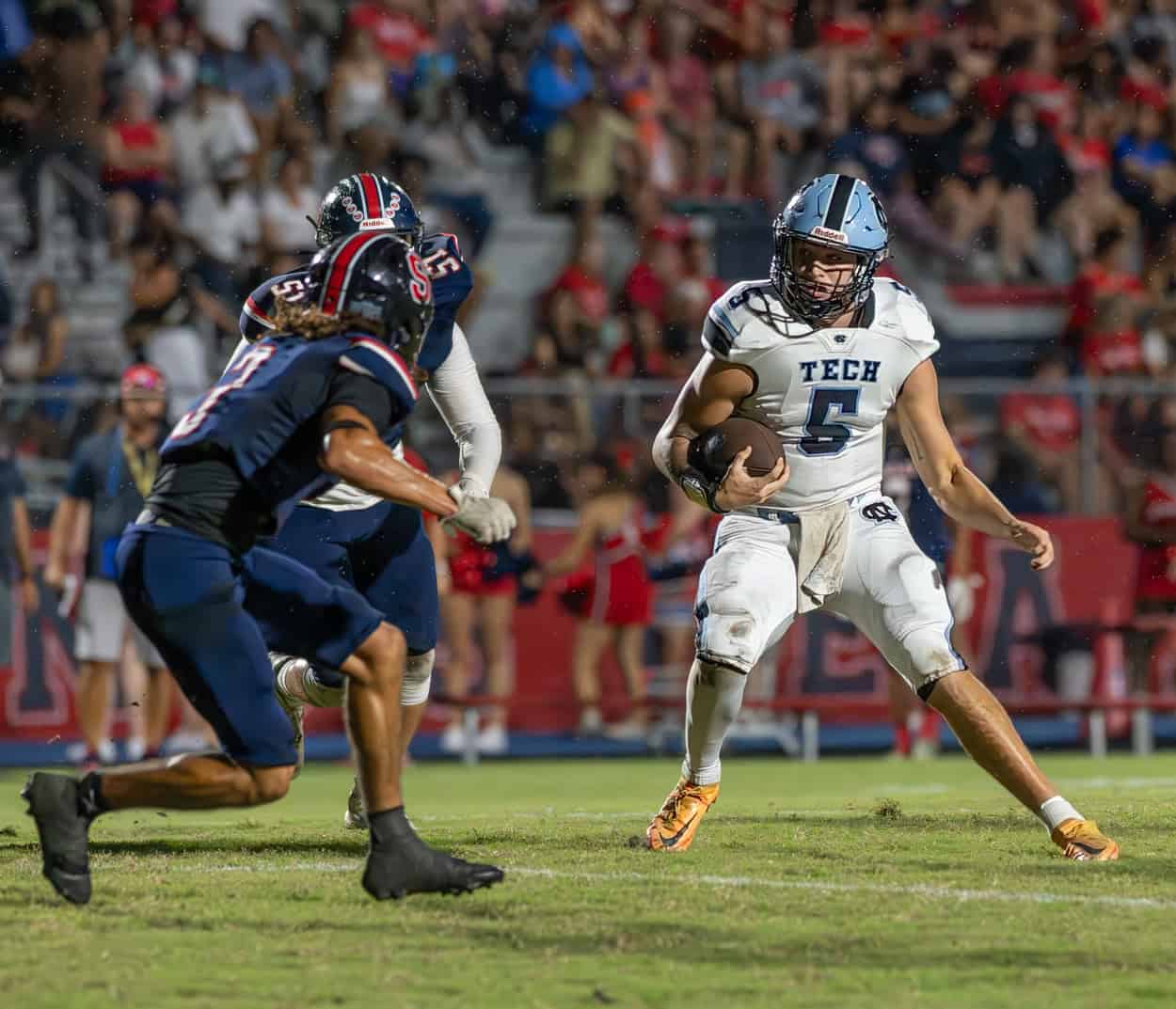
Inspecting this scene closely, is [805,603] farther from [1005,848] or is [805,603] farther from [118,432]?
[118,432]

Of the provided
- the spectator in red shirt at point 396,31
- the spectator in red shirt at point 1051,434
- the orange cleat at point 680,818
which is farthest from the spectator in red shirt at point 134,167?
the orange cleat at point 680,818

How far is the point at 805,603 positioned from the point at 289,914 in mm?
2127

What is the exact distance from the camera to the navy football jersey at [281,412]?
5.26m

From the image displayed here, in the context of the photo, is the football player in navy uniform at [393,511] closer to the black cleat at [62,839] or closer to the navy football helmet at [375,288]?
the navy football helmet at [375,288]

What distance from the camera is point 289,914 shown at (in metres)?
5.27

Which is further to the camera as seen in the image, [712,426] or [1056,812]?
[712,426]

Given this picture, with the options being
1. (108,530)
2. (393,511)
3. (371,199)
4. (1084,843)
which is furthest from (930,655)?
(108,530)

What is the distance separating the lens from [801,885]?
18.9 feet

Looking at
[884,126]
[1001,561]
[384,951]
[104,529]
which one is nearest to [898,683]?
[1001,561]

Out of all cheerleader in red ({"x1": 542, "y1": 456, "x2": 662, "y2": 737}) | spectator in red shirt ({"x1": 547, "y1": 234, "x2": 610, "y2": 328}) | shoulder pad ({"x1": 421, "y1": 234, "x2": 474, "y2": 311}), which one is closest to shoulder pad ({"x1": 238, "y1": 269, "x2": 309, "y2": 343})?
shoulder pad ({"x1": 421, "y1": 234, "x2": 474, "y2": 311})

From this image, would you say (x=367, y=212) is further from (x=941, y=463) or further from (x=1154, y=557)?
(x=1154, y=557)

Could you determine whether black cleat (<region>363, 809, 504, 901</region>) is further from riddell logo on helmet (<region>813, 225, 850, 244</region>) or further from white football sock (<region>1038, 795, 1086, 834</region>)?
riddell logo on helmet (<region>813, 225, 850, 244</region>)

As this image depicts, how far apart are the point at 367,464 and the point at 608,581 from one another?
8.31 metres

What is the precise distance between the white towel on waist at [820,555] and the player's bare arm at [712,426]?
7.8 inches
